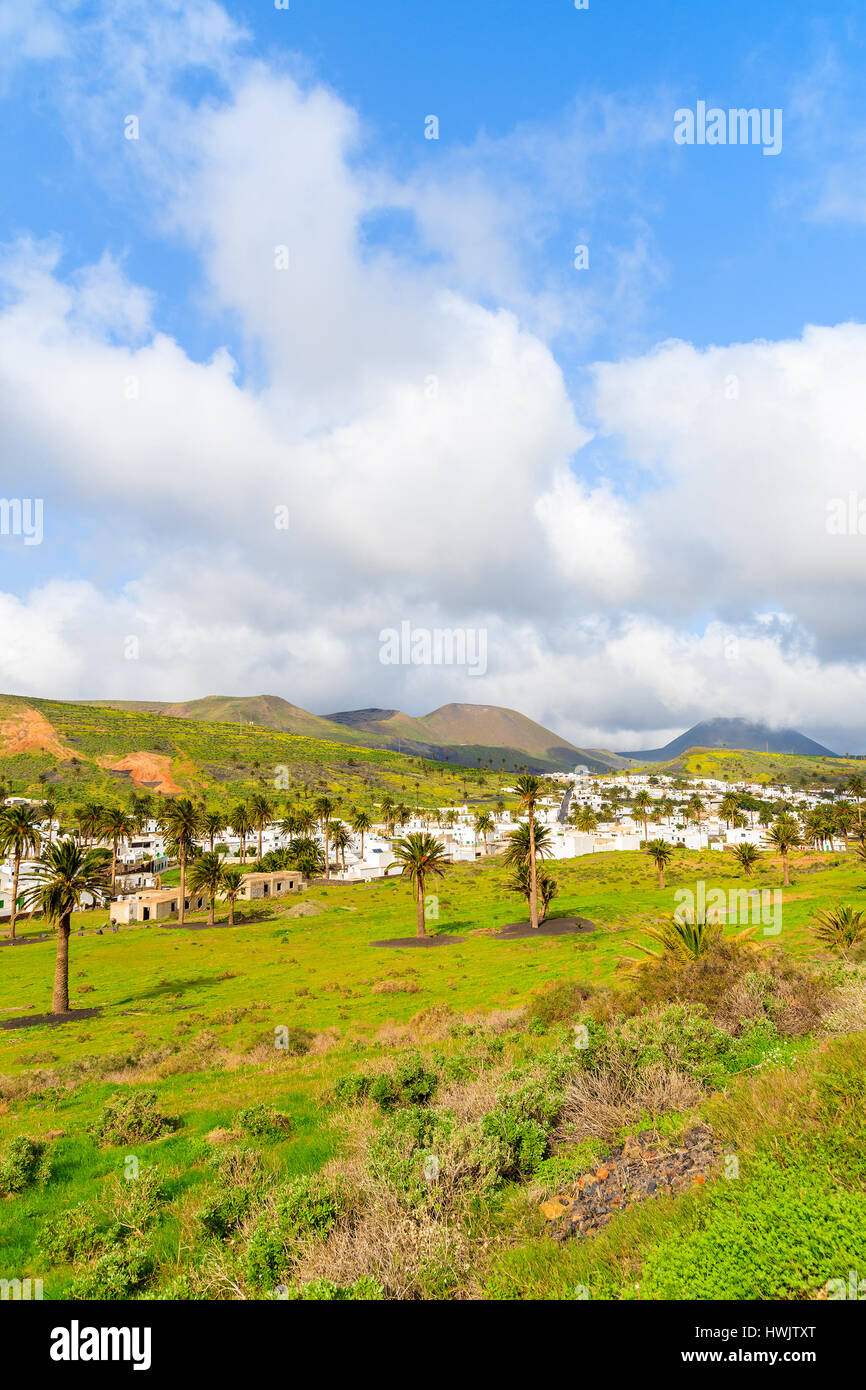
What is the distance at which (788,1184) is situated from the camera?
5.71m

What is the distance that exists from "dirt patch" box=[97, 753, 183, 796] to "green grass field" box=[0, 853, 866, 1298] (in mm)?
169339

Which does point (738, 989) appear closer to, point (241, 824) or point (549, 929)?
point (549, 929)

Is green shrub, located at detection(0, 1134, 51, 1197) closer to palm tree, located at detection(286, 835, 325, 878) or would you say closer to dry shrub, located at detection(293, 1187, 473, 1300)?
dry shrub, located at detection(293, 1187, 473, 1300)

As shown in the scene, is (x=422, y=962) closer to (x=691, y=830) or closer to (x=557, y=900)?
(x=557, y=900)

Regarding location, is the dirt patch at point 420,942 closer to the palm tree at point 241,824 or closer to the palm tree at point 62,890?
the palm tree at point 62,890

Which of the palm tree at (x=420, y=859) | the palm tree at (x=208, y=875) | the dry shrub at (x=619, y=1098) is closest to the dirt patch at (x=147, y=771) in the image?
the palm tree at (x=208, y=875)

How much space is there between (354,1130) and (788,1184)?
27.8ft

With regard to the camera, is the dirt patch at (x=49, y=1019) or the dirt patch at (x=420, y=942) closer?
the dirt patch at (x=49, y=1019)

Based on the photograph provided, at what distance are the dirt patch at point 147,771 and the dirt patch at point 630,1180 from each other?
637ft

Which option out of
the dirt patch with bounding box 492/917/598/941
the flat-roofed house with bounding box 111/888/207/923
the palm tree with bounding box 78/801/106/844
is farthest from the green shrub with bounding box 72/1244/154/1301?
the palm tree with bounding box 78/801/106/844

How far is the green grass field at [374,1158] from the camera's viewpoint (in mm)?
5758

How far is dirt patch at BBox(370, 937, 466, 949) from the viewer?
1896 inches

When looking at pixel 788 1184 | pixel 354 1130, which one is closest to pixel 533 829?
pixel 354 1130
